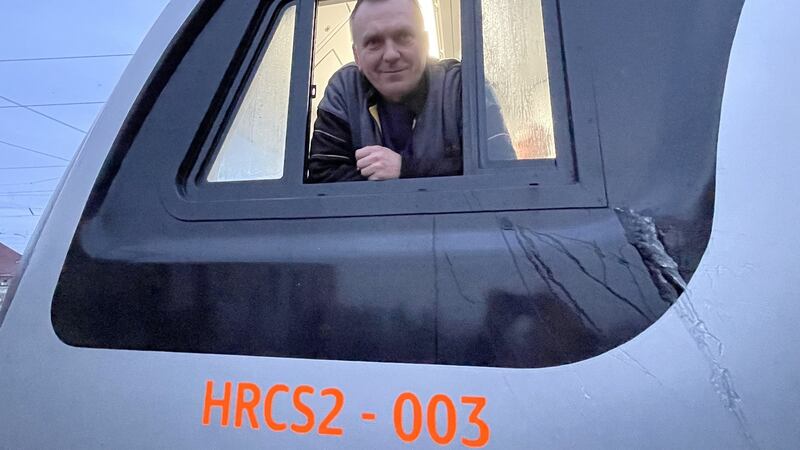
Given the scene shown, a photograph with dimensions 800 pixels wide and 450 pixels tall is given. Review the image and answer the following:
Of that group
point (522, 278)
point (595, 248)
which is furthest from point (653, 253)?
point (522, 278)

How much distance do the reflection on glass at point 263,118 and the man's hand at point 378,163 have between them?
0.57 feet

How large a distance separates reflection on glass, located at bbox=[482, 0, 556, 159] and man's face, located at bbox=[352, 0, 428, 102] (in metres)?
0.23

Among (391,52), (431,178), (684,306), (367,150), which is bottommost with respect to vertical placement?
(684,306)

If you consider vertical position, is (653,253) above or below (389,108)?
below

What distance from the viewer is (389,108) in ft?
4.34

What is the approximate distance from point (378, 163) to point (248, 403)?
1.72ft

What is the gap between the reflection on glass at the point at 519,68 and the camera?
1.06 meters

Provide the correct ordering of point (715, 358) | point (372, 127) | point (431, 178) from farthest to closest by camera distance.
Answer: point (372, 127), point (431, 178), point (715, 358)

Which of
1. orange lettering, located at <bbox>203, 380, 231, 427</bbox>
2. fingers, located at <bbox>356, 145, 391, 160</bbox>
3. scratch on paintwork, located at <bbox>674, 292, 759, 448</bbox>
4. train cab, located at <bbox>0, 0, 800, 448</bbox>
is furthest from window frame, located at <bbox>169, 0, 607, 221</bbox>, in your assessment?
orange lettering, located at <bbox>203, 380, 231, 427</bbox>

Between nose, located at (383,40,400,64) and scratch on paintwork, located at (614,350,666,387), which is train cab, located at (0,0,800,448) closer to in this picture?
scratch on paintwork, located at (614,350,666,387)

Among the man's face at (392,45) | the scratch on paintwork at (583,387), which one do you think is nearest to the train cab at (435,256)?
the scratch on paintwork at (583,387)

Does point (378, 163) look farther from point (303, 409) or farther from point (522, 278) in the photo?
point (303, 409)

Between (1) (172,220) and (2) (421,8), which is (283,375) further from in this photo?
(2) (421,8)

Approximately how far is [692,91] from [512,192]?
351 mm
